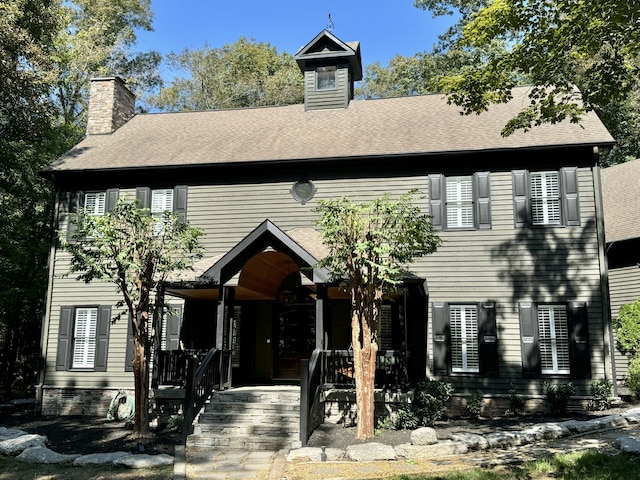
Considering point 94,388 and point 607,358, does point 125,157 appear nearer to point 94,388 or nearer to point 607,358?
point 94,388

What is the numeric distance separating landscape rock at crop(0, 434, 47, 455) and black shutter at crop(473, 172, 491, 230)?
9687 mm

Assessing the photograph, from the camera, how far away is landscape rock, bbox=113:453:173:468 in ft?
25.3

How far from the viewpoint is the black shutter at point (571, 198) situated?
12.5m

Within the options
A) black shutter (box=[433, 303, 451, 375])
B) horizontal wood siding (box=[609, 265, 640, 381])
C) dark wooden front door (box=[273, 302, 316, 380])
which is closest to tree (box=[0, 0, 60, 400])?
dark wooden front door (box=[273, 302, 316, 380])

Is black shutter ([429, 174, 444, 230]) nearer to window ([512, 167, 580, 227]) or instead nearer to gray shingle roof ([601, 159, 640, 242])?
window ([512, 167, 580, 227])

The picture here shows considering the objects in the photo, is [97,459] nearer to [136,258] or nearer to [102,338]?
[136,258]

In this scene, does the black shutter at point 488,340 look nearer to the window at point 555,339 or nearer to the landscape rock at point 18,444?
the window at point 555,339

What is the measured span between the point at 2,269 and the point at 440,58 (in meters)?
21.9

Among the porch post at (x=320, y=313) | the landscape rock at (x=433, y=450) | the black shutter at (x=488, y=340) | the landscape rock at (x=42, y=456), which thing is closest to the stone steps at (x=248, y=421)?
the porch post at (x=320, y=313)

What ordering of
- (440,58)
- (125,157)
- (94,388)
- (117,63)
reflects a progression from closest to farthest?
(94,388) < (125,157) < (440,58) < (117,63)

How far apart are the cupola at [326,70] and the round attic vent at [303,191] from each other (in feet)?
12.6

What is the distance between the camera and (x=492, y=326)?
12383 mm

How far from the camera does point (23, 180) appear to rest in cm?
1852

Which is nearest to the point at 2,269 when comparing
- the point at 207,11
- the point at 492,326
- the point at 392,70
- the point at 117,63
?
the point at 207,11
